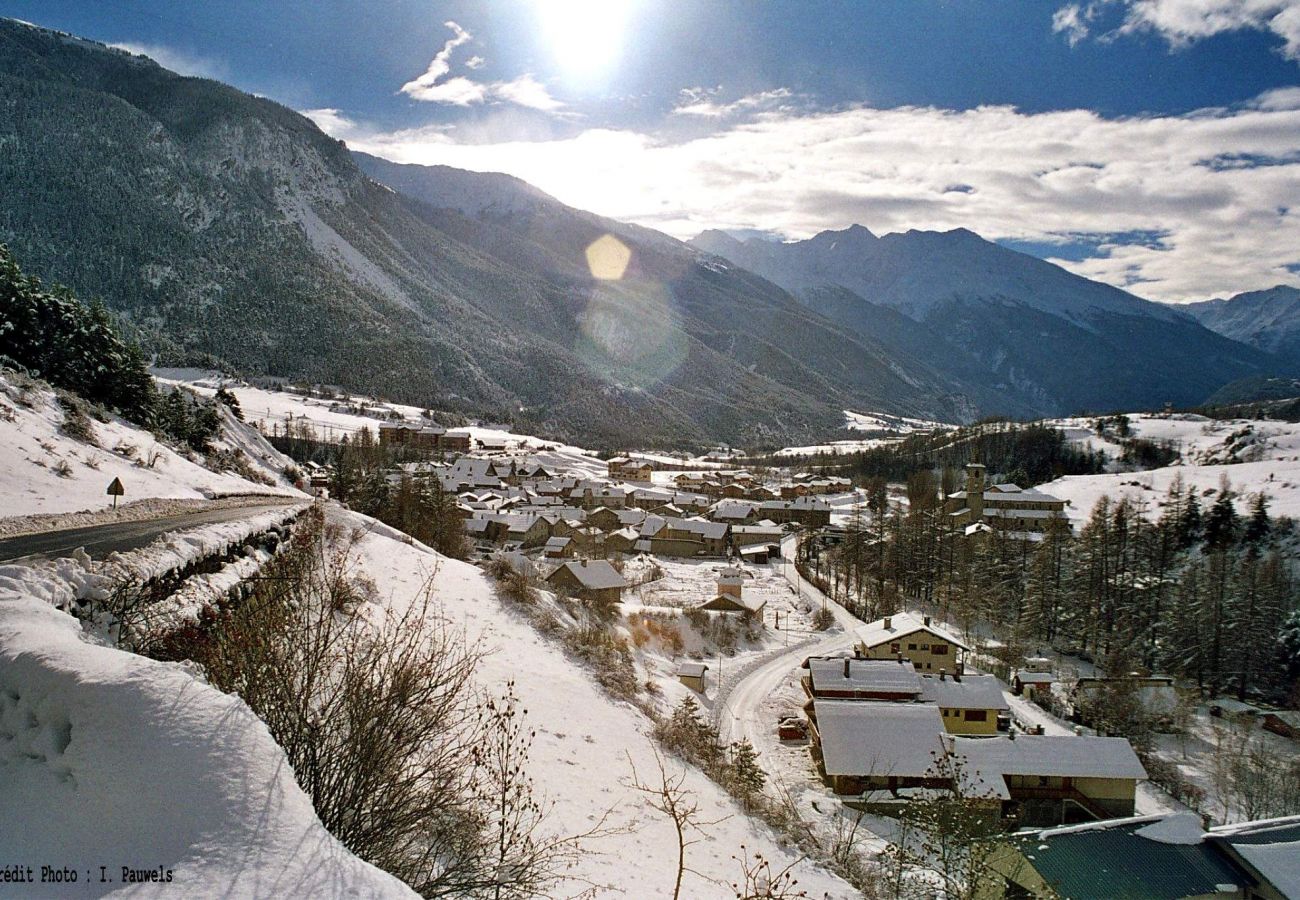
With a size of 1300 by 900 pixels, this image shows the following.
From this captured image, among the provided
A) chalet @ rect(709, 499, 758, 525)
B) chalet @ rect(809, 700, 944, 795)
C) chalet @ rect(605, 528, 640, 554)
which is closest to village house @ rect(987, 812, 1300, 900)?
chalet @ rect(809, 700, 944, 795)

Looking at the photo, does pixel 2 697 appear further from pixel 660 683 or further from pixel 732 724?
pixel 732 724

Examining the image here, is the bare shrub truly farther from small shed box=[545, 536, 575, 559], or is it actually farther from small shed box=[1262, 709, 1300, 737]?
small shed box=[1262, 709, 1300, 737]

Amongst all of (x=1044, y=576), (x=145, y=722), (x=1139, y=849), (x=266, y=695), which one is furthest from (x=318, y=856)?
(x=1044, y=576)

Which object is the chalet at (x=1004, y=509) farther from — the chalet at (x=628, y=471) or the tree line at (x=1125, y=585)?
the chalet at (x=628, y=471)

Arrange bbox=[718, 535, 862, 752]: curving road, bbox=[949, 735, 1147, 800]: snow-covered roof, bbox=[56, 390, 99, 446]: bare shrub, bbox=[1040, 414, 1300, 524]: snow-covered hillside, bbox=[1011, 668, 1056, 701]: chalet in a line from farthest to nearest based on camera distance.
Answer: bbox=[1040, 414, 1300, 524]: snow-covered hillside → bbox=[1011, 668, 1056, 701]: chalet → bbox=[718, 535, 862, 752]: curving road → bbox=[949, 735, 1147, 800]: snow-covered roof → bbox=[56, 390, 99, 446]: bare shrub

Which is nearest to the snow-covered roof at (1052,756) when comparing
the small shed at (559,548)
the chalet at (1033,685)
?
the chalet at (1033,685)

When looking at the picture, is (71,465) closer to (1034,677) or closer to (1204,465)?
(1034,677)
